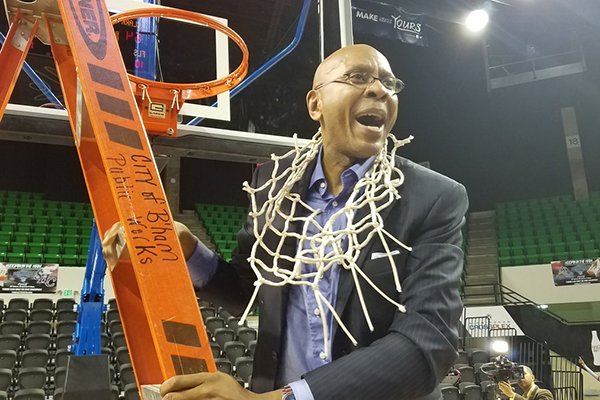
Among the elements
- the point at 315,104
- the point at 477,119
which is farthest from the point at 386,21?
the point at 315,104

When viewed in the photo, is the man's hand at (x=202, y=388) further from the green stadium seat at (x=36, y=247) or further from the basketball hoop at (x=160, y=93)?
the green stadium seat at (x=36, y=247)

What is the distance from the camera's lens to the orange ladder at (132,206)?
2.89ft

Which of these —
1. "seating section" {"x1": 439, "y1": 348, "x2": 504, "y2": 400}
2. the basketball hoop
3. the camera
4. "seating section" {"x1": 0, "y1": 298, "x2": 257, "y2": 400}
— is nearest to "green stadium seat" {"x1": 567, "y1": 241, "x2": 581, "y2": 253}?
"seating section" {"x1": 439, "y1": 348, "x2": 504, "y2": 400}

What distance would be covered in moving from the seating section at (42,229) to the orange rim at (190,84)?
26.3 feet

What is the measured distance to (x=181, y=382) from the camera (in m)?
0.81

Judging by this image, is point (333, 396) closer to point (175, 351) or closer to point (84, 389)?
point (175, 351)

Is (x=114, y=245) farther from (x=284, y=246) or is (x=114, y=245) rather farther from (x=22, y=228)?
(x=22, y=228)

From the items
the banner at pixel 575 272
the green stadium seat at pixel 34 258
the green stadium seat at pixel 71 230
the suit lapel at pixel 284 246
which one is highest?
the green stadium seat at pixel 71 230

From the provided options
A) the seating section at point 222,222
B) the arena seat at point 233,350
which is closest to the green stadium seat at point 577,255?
the seating section at point 222,222

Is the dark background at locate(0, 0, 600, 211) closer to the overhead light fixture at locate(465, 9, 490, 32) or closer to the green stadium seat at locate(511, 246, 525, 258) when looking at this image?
the overhead light fixture at locate(465, 9, 490, 32)

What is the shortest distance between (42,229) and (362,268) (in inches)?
452

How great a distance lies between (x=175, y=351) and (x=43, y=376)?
5.80m

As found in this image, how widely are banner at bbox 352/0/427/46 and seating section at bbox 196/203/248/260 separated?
14.4 feet

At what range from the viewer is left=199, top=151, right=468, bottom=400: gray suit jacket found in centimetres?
101
